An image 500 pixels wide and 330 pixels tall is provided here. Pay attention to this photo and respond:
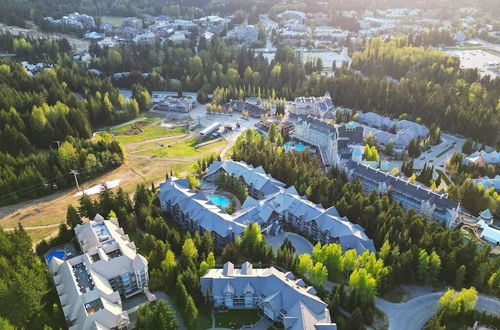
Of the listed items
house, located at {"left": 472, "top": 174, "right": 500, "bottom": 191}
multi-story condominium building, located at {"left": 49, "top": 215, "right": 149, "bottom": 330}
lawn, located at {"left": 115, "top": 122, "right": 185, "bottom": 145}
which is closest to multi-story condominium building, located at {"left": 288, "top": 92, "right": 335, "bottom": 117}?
lawn, located at {"left": 115, "top": 122, "right": 185, "bottom": 145}

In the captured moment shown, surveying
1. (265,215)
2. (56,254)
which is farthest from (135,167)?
(265,215)

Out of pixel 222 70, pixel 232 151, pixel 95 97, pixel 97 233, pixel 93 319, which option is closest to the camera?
pixel 93 319

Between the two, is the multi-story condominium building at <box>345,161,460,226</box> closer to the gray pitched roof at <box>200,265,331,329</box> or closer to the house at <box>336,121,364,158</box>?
the house at <box>336,121,364,158</box>

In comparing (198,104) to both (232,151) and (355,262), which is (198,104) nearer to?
(232,151)

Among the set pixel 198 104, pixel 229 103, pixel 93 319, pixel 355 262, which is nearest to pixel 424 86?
pixel 229 103

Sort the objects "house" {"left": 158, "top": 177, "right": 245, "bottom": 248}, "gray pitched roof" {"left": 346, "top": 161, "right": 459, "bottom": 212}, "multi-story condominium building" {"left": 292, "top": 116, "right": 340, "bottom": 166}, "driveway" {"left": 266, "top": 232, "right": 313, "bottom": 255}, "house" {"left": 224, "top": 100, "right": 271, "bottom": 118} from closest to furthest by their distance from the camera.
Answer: "house" {"left": 158, "top": 177, "right": 245, "bottom": 248} < "driveway" {"left": 266, "top": 232, "right": 313, "bottom": 255} < "gray pitched roof" {"left": 346, "top": 161, "right": 459, "bottom": 212} < "multi-story condominium building" {"left": 292, "top": 116, "right": 340, "bottom": 166} < "house" {"left": 224, "top": 100, "right": 271, "bottom": 118}

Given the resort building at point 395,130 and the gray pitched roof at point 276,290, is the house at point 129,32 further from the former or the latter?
the gray pitched roof at point 276,290
